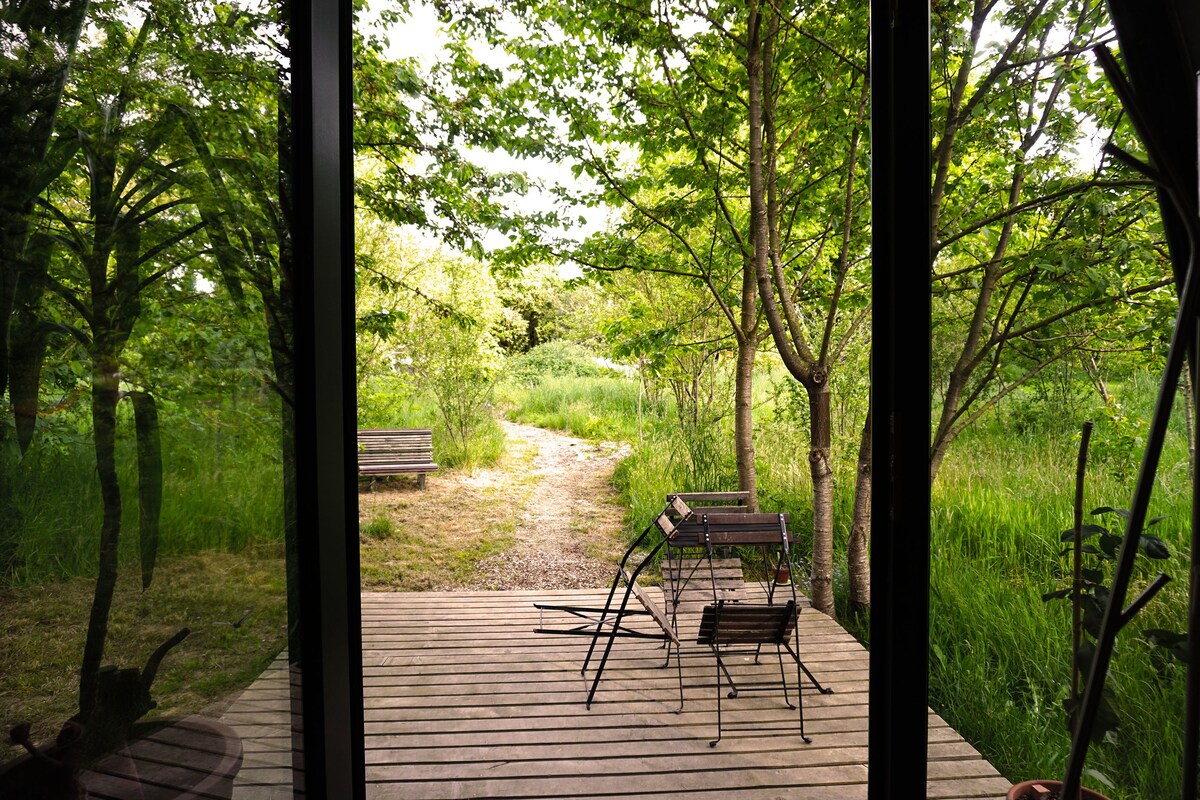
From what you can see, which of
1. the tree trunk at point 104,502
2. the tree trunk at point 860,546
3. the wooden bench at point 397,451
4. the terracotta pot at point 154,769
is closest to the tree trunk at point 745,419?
the tree trunk at point 860,546

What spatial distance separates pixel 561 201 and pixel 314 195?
11.4ft

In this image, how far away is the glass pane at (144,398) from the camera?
79 cm

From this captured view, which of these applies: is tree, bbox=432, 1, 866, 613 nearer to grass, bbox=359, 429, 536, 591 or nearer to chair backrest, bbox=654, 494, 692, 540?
chair backrest, bbox=654, 494, 692, 540

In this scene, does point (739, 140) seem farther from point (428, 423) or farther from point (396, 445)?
point (428, 423)

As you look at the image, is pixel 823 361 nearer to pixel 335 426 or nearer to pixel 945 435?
pixel 945 435

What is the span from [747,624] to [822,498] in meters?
1.47

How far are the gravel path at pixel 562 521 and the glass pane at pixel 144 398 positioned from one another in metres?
4.60

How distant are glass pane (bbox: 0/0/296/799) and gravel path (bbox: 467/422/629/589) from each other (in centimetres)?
460

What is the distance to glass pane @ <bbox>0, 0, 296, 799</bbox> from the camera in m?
0.79

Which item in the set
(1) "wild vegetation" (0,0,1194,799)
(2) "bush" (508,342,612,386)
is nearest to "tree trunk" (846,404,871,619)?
(1) "wild vegetation" (0,0,1194,799)

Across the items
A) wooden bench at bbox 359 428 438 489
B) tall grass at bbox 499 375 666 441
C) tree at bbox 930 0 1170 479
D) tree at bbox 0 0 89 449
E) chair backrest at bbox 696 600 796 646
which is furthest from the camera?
tall grass at bbox 499 375 666 441

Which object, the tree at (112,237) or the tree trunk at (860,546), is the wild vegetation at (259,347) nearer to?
the tree at (112,237)

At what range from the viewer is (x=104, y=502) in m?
0.92

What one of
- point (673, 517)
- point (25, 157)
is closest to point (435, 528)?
point (673, 517)
